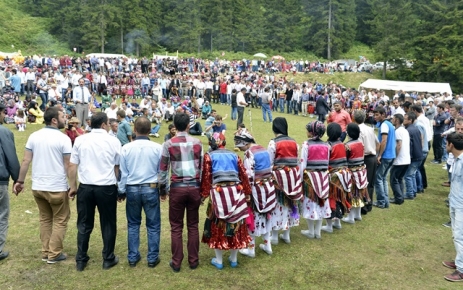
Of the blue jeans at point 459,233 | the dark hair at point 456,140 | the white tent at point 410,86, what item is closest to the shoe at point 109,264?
the blue jeans at point 459,233

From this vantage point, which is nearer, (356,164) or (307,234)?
(307,234)

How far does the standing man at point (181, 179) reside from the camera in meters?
4.81

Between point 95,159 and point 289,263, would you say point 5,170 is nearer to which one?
point 95,159

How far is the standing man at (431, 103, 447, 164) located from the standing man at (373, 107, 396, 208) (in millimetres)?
5126

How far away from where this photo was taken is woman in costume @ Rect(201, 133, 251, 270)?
16.0 ft

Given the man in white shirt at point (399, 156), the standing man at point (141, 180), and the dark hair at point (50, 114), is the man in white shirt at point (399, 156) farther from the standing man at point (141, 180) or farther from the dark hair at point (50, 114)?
the dark hair at point (50, 114)

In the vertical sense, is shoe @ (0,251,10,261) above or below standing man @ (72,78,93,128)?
below

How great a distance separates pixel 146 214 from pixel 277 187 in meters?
1.89

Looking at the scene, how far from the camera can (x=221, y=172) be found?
4.89 meters

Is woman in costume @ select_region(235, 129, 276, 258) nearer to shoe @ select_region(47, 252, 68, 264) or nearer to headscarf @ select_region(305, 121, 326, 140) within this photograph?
headscarf @ select_region(305, 121, 326, 140)

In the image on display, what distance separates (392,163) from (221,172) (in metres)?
4.27

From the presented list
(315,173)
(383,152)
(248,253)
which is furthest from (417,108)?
(248,253)

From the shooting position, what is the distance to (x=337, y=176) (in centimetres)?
626

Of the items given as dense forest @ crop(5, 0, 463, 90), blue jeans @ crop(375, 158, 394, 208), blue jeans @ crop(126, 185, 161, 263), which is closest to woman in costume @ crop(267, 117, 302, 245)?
blue jeans @ crop(126, 185, 161, 263)
